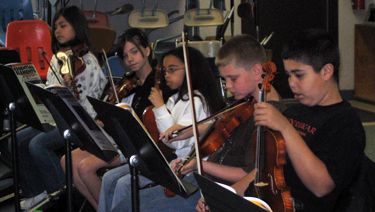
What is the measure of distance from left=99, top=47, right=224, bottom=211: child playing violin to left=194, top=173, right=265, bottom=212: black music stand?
1242 mm

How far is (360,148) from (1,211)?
2.58 meters

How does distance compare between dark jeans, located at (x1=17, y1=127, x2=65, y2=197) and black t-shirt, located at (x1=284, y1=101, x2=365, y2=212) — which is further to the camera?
dark jeans, located at (x1=17, y1=127, x2=65, y2=197)

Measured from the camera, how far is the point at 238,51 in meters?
2.51

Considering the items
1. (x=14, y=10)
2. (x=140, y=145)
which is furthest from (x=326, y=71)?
(x=14, y=10)

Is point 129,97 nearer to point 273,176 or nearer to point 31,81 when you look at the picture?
point 31,81

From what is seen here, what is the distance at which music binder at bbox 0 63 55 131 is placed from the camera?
3006 mm

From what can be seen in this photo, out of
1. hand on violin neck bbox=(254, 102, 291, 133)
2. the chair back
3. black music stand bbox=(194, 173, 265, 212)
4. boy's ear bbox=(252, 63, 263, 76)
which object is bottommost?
black music stand bbox=(194, 173, 265, 212)

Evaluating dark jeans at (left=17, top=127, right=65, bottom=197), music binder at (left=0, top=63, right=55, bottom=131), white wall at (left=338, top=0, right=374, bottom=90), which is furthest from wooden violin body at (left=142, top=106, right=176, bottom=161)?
white wall at (left=338, top=0, right=374, bottom=90)

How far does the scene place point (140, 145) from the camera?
219 cm

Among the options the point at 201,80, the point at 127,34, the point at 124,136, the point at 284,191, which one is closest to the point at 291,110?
the point at 284,191

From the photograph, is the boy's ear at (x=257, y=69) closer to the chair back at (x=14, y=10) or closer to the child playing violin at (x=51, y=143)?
the child playing violin at (x=51, y=143)

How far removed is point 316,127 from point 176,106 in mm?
1043

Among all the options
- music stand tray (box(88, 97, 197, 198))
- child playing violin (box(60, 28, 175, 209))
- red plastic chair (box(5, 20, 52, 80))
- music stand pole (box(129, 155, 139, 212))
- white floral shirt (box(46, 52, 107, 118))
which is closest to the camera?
music stand tray (box(88, 97, 197, 198))

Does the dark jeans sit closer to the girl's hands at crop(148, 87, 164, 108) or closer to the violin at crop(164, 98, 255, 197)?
the girl's hands at crop(148, 87, 164, 108)
